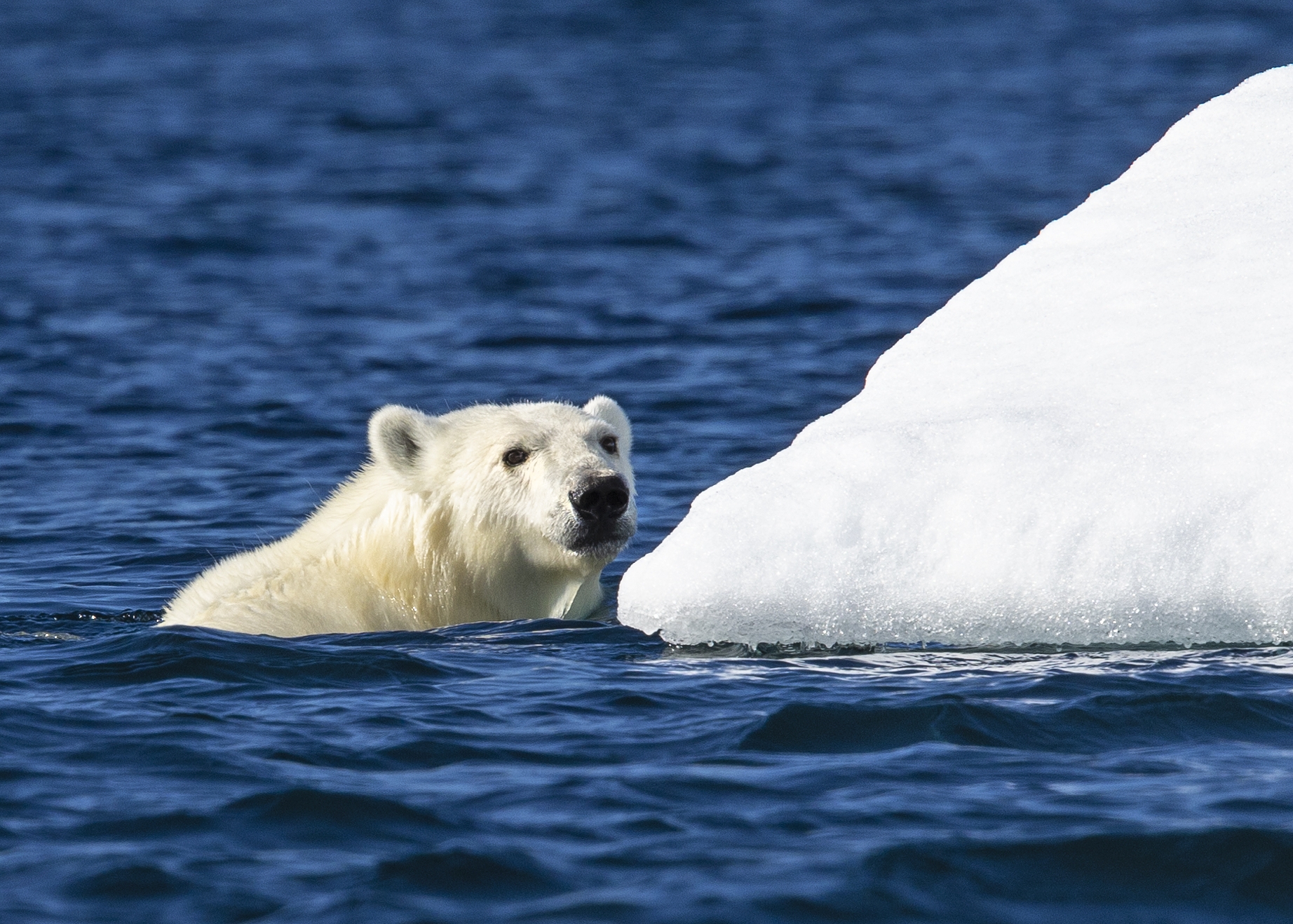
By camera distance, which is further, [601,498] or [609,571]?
[609,571]

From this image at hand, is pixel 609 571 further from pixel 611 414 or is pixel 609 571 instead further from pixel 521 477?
pixel 521 477

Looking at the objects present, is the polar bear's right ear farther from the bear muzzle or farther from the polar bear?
the bear muzzle

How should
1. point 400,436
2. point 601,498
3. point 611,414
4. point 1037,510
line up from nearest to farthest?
point 1037,510
point 601,498
point 400,436
point 611,414

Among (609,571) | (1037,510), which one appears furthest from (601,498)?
(609,571)

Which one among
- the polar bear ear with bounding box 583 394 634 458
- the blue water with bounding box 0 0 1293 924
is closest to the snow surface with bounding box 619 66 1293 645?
the blue water with bounding box 0 0 1293 924

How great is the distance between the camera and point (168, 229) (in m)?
22.6

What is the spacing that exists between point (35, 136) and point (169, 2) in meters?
26.5

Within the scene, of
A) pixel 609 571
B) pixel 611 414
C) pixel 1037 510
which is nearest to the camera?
pixel 1037 510

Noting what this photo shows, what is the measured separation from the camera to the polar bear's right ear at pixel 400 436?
757 centimetres

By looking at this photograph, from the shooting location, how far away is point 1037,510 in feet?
21.8

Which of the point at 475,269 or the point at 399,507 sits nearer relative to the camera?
the point at 399,507

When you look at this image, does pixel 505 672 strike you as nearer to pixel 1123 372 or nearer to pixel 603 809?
pixel 603 809

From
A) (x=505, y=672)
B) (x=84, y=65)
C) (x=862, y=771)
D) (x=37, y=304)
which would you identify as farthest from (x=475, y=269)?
(x=84, y=65)

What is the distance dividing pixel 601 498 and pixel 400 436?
1.01 meters
